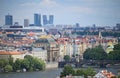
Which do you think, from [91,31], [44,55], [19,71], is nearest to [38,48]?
[44,55]

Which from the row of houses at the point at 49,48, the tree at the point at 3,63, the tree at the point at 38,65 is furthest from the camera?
the row of houses at the point at 49,48

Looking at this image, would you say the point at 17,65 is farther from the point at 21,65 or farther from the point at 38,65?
the point at 38,65

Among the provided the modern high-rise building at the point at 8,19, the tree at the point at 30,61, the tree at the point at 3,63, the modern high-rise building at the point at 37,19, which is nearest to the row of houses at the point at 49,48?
the tree at the point at 30,61

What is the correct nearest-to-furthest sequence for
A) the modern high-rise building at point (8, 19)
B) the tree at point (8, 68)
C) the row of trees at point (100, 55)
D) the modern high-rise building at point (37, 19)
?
the tree at point (8, 68), the row of trees at point (100, 55), the modern high-rise building at point (8, 19), the modern high-rise building at point (37, 19)

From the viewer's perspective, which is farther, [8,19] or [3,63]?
[8,19]

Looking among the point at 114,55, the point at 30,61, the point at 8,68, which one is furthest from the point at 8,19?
the point at 8,68

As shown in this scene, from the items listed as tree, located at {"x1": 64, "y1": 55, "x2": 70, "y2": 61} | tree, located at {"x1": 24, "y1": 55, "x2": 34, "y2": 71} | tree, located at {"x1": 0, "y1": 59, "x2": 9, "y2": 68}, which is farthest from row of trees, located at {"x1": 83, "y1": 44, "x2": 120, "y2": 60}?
tree, located at {"x1": 0, "y1": 59, "x2": 9, "y2": 68}

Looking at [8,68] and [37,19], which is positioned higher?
[37,19]

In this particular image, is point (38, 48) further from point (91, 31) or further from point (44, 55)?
point (91, 31)

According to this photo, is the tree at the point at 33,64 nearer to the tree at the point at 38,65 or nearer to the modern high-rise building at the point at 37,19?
the tree at the point at 38,65
